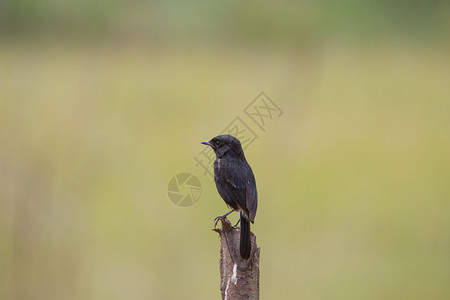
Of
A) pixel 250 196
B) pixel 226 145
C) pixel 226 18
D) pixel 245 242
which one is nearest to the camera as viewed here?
pixel 245 242

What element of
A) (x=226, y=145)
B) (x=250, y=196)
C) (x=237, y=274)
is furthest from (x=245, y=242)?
(x=226, y=145)

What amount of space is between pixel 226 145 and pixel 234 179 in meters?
0.22

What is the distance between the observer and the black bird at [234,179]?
2.30m

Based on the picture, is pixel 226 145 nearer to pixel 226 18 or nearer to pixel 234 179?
pixel 234 179

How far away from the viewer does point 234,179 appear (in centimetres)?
240

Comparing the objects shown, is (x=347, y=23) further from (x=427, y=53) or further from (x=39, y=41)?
(x=39, y=41)

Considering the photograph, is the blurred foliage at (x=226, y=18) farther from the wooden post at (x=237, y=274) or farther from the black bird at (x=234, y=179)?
the wooden post at (x=237, y=274)

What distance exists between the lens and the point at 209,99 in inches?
144

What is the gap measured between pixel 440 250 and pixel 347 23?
1.88m

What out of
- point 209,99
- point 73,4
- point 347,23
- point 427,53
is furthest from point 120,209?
point 427,53

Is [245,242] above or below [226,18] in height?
below

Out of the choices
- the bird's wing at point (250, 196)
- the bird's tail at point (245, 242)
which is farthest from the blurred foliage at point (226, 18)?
the bird's tail at point (245, 242)

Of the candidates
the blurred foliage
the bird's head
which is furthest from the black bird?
the blurred foliage

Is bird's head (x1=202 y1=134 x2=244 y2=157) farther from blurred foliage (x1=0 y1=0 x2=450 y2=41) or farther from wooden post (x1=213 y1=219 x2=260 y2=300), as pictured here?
blurred foliage (x1=0 y1=0 x2=450 y2=41)
